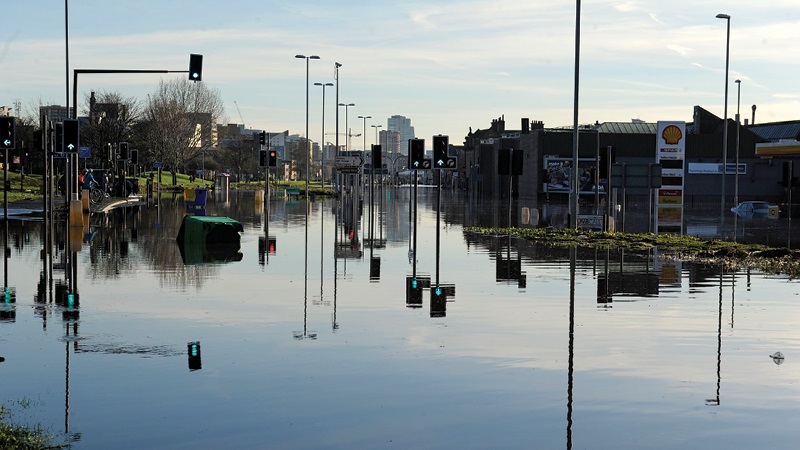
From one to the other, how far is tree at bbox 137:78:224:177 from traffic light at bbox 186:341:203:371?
115228 millimetres

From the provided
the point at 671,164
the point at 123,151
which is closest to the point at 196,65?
the point at 123,151

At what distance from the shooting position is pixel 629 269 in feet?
80.4

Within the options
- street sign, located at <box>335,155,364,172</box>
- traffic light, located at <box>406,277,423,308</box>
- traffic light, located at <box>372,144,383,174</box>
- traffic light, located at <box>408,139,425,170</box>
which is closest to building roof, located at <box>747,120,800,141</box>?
traffic light, located at <box>372,144,383,174</box>

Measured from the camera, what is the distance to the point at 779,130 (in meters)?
127

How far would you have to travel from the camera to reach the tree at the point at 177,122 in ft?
415

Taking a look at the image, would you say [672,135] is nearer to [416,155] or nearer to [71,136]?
[416,155]

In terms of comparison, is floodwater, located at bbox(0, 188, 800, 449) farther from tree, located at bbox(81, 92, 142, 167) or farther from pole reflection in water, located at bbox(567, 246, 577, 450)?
tree, located at bbox(81, 92, 142, 167)

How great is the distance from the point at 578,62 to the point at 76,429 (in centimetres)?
2933

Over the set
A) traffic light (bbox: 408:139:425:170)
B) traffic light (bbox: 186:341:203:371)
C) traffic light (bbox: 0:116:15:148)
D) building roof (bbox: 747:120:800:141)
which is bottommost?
traffic light (bbox: 186:341:203:371)

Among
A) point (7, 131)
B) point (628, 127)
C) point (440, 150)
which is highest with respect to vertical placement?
point (628, 127)

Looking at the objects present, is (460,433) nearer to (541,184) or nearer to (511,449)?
(511,449)

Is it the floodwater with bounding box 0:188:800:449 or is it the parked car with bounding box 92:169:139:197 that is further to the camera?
the parked car with bounding box 92:169:139:197

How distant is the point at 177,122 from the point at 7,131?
91327mm

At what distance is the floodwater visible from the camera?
8977mm
